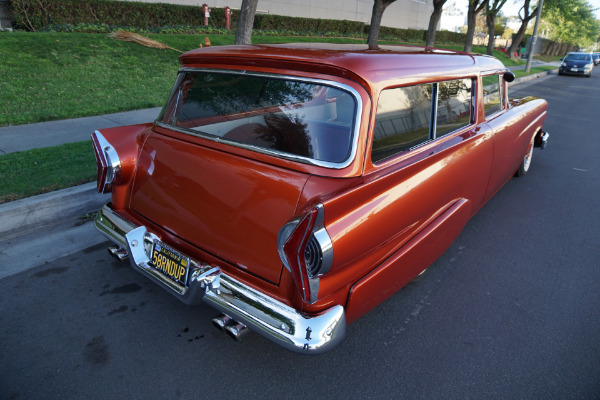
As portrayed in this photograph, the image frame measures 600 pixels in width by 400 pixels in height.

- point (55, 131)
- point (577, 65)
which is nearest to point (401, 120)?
point (55, 131)

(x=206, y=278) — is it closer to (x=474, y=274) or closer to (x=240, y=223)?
(x=240, y=223)

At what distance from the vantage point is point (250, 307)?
203 centimetres

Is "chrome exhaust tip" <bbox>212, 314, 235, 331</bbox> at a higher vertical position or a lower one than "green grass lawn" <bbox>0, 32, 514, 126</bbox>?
lower

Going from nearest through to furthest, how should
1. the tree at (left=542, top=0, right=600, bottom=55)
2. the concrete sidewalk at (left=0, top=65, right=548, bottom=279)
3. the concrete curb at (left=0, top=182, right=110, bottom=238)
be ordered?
the concrete sidewalk at (left=0, top=65, right=548, bottom=279) < the concrete curb at (left=0, top=182, right=110, bottom=238) < the tree at (left=542, top=0, right=600, bottom=55)

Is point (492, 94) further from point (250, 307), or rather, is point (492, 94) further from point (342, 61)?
point (250, 307)

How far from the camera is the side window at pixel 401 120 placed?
230cm

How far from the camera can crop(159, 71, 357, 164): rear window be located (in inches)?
86.2

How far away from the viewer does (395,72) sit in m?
2.36

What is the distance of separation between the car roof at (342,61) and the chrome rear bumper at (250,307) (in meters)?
1.18

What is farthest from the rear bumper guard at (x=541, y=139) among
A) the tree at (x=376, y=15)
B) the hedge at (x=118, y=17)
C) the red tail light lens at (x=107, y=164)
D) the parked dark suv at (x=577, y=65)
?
the parked dark suv at (x=577, y=65)

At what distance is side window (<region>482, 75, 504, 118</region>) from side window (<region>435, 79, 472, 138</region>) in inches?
17.5

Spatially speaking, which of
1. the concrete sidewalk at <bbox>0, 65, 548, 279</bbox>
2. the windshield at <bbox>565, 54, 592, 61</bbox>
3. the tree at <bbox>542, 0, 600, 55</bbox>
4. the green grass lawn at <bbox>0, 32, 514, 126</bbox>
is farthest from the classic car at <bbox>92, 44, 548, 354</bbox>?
the tree at <bbox>542, 0, 600, 55</bbox>

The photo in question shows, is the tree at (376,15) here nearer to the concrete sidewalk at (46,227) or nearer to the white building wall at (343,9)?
the white building wall at (343,9)

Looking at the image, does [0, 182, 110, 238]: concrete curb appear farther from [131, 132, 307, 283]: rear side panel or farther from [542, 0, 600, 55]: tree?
[542, 0, 600, 55]: tree
